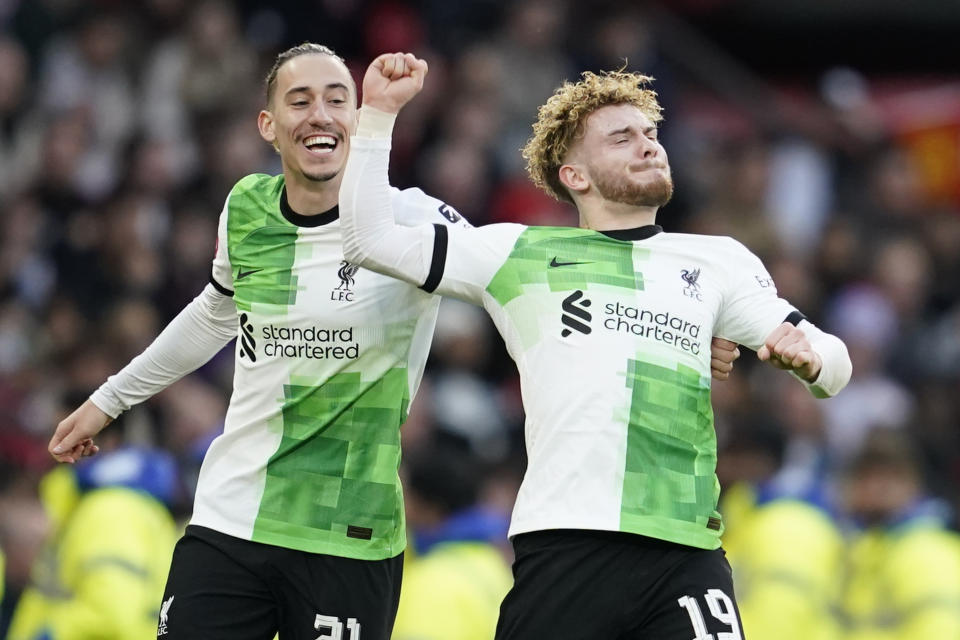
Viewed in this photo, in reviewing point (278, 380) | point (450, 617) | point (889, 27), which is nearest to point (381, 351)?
point (278, 380)

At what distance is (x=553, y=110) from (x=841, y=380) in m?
1.35

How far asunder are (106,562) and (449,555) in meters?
1.77

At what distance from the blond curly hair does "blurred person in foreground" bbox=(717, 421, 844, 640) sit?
11.5 ft

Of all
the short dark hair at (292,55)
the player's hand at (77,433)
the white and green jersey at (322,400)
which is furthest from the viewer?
the player's hand at (77,433)

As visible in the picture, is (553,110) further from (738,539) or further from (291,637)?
(738,539)

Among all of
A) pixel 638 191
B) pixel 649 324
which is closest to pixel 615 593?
pixel 649 324

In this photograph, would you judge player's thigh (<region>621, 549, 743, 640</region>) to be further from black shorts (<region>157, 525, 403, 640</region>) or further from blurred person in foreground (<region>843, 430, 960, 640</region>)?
blurred person in foreground (<region>843, 430, 960, 640</region>)

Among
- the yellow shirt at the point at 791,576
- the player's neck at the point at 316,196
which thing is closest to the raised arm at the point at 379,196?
the player's neck at the point at 316,196

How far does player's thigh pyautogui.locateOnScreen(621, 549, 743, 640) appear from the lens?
484cm

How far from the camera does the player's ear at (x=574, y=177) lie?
543cm

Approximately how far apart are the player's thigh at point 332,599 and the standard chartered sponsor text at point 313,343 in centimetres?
65

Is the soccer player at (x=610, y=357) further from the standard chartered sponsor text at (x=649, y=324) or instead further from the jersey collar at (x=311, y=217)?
the jersey collar at (x=311, y=217)

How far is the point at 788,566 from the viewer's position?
28.1ft

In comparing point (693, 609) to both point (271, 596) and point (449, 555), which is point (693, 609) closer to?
point (271, 596)
